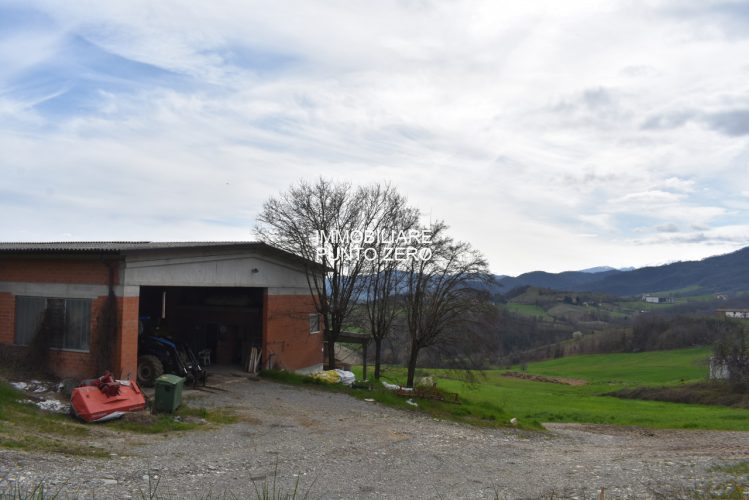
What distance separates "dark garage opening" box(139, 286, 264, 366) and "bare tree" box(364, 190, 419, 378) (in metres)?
5.88

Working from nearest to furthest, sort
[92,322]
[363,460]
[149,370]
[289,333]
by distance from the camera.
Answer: [363,460] → [92,322] → [149,370] → [289,333]

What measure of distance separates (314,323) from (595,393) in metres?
34.4

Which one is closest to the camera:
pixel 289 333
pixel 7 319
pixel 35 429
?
pixel 35 429

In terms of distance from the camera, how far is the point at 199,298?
90.8 ft

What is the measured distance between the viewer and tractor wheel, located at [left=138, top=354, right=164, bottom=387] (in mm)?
19755

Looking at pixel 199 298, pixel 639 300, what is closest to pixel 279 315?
pixel 199 298

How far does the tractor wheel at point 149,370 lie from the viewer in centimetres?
1975

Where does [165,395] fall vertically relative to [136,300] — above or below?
below

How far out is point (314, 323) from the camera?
100 ft

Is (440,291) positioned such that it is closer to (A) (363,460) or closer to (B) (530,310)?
(A) (363,460)

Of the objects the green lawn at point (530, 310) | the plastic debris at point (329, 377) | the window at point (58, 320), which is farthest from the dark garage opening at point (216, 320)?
the green lawn at point (530, 310)

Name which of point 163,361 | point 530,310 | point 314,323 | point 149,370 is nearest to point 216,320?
point 314,323

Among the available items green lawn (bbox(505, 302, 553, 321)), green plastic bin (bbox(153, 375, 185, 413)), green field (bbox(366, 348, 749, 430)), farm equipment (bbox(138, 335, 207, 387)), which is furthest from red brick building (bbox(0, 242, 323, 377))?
green lawn (bbox(505, 302, 553, 321))

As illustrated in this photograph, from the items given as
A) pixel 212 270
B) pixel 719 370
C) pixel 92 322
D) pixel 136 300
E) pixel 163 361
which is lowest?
pixel 719 370
